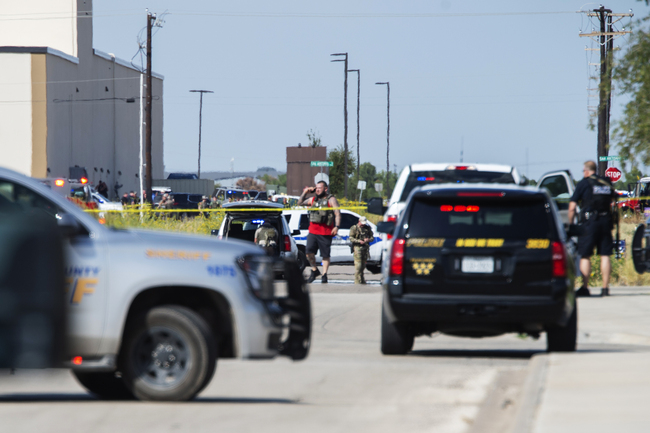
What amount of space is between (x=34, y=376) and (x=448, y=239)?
610 cm

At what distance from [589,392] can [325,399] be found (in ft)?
6.36

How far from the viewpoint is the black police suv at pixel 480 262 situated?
849 cm

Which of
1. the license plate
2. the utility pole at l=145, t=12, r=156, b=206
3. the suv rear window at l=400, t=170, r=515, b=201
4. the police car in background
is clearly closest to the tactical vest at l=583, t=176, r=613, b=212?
the suv rear window at l=400, t=170, r=515, b=201

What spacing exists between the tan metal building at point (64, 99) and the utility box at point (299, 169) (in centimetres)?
1427

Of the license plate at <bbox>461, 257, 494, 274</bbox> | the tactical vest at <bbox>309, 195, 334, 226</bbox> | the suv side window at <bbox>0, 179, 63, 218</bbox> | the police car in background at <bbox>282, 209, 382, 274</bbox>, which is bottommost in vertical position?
the police car in background at <bbox>282, 209, 382, 274</bbox>

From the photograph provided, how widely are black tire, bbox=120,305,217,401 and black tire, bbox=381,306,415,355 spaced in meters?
3.05

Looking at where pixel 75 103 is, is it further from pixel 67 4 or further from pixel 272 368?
pixel 272 368

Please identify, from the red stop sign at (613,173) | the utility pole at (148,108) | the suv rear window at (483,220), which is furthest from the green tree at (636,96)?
the utility pole at (148,108)

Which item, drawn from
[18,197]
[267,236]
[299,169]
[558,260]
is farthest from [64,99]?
[18,197]

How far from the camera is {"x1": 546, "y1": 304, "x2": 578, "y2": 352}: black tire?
29.6ft

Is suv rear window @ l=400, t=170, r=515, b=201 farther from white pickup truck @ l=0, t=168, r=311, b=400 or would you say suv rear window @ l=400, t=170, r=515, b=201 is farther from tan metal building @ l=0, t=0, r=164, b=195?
tan metal building @ l=0, t=0, r=164, b=195

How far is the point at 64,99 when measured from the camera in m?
67.4

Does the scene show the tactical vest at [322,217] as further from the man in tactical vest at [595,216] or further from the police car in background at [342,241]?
the man in tactical vest at [595,216]

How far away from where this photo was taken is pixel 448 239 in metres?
8.59
